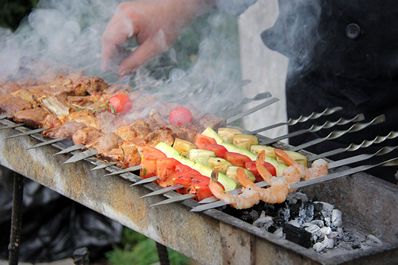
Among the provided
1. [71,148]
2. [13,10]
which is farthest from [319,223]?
[13,10]

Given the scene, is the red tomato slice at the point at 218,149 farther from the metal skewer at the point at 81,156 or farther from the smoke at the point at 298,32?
the smoke at the point at 298,32

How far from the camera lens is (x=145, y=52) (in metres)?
4.85

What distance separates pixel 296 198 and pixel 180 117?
88 cm

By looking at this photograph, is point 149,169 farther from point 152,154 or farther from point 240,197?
point 240,197

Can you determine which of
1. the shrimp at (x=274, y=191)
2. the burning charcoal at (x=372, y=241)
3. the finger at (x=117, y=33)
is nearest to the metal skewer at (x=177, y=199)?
the shrimp at (x=274, y=191)

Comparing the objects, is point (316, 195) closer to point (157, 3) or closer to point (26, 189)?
point (157, 3)

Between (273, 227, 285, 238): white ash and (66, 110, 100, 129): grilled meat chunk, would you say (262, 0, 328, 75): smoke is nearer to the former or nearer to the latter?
(66, 110, 100, 129): grilled meat chunk

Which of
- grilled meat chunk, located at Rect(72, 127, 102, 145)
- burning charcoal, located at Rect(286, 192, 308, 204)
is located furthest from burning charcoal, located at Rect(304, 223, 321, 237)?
grilled meat chunk, located at Rect(72, 127, 102, 145)

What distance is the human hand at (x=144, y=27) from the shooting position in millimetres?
4754

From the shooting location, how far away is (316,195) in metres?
3.76

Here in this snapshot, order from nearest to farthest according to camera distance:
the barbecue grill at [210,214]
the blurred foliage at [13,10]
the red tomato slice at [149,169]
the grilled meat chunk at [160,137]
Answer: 1. the barbecue grill at [210,214]
2. the red tomato slice at [149,169]
3. the grilled meat chunk at [160,137]
4. the blurred foliage at [13,10]

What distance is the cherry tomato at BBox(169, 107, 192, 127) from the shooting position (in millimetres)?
4234

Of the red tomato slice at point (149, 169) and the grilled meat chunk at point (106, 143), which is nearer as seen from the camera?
the red tomato slice at point (149, 169)

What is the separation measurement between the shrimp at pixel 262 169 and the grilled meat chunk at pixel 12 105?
60.2 inches
